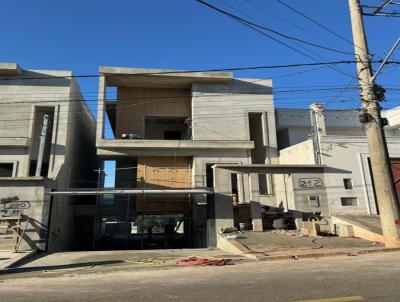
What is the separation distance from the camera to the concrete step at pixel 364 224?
17594mm

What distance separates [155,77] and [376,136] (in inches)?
699

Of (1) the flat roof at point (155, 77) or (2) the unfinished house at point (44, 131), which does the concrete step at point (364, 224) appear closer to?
(1) the flat roof at point (155, 77)

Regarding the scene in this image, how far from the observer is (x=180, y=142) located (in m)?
27.0

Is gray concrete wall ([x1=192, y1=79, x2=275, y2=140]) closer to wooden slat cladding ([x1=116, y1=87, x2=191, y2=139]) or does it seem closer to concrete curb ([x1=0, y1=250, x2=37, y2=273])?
wooden slat cladding ([x1=116, y1=87, x2=191, y2=139])

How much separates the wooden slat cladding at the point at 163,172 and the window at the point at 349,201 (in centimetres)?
1090

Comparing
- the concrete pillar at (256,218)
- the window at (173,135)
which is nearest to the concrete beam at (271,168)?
the concrete pillar at (256,218)

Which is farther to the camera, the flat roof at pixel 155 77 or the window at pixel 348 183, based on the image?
the flat roof at pixel 155 77

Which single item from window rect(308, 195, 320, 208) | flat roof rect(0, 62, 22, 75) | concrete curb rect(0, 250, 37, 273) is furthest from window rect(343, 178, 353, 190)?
flat roof rect(0, 62, 22, 75)

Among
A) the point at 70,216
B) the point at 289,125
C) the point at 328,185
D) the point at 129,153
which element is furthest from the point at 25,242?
the point at 289,125

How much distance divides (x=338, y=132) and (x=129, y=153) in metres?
19.1

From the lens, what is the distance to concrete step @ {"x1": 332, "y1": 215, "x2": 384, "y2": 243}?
17594mm

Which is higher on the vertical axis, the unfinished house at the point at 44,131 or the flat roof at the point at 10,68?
the flat roof at the point at 10,68

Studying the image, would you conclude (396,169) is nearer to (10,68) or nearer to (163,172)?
(163,172)

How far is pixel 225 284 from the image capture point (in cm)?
785
